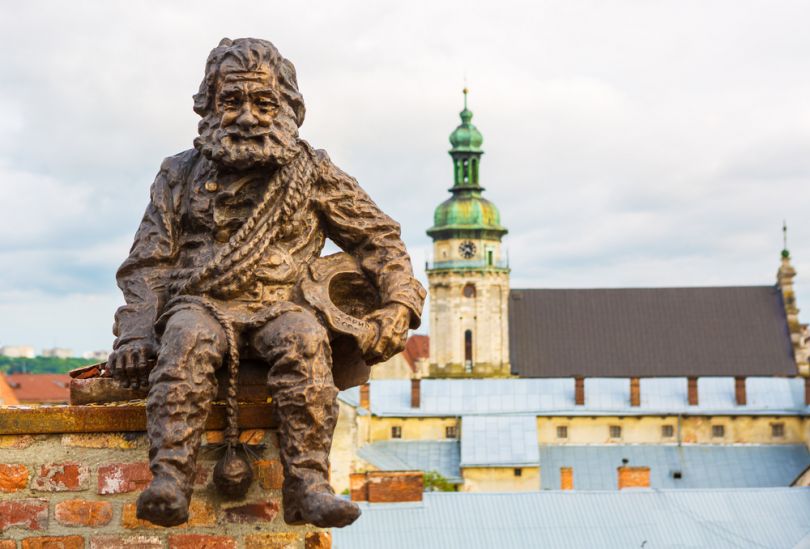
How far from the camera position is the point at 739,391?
53.8 metres

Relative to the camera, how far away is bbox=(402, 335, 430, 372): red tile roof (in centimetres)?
9062

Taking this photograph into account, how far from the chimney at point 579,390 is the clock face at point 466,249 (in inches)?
860

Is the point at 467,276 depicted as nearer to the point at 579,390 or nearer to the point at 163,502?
the point at 579,390

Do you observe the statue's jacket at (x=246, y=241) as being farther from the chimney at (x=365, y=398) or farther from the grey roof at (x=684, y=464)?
the chimney at (x=365, y=398)

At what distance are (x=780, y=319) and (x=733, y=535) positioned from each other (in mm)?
42777

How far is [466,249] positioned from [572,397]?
887 inches

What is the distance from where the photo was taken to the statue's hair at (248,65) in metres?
4.82

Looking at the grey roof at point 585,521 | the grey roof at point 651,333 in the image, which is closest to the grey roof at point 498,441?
the grey roof at point 651,333

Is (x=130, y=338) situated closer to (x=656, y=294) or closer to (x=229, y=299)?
(x=229, y=299)

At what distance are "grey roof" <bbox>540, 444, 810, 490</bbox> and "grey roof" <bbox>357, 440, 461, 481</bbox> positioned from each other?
356 centimetres

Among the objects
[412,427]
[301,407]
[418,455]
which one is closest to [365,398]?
[412,427]

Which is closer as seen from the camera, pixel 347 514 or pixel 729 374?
pixel 347 514

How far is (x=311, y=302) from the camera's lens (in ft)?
15.8

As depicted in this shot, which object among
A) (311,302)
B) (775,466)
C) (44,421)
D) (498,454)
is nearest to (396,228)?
(311,302)
